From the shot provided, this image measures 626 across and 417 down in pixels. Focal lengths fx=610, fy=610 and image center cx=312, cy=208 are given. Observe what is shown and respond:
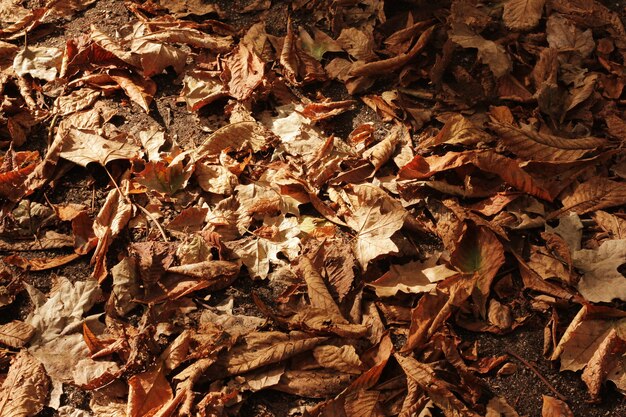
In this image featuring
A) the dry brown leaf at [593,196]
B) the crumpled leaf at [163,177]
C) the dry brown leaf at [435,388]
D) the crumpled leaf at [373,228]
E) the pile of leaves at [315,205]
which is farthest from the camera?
the crumpled leaf at [163,177]

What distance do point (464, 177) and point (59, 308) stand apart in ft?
5.19

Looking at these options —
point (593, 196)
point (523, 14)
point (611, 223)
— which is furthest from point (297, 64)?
point (611, 223)

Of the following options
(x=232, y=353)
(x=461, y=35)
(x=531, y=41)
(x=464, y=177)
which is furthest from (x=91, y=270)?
(x=531, y=41)

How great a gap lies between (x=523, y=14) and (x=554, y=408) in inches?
73.2

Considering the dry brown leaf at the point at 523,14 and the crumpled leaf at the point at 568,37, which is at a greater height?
the dry brown leaf at the point at 523,14

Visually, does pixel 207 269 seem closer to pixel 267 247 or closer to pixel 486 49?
pixel 267 247

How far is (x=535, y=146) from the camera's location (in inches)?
93.8

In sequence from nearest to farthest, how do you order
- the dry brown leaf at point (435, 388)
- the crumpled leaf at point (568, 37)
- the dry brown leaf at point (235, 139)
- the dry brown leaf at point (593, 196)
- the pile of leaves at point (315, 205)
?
the dry brown leaf at point (435, 388) → the pile of leaves at point (315, 205) → the dry brown leaf at point (593, 196) → the dry brown leaf at point (235, 139) → the crumpled leaf at point (568, 37)

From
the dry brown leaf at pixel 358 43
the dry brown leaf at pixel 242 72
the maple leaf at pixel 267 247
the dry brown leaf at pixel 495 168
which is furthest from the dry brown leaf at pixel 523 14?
the maple leaf at pixel 267 247

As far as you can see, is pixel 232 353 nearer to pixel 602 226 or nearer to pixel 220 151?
pixel 220 151

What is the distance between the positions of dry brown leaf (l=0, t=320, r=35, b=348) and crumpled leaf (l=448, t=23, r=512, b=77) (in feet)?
6.88

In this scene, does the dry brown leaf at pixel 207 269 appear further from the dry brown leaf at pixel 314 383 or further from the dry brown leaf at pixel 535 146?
the dry brown leaf at pixel 535 146

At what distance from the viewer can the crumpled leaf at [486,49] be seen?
2.69m

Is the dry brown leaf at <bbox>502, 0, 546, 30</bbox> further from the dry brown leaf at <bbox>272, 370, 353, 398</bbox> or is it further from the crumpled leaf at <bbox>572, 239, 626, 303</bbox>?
the dry brown leaf at <bbox>272, 370, 353, 398</bbox>
